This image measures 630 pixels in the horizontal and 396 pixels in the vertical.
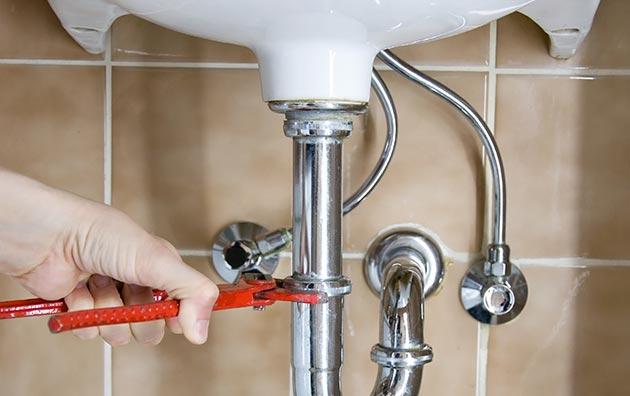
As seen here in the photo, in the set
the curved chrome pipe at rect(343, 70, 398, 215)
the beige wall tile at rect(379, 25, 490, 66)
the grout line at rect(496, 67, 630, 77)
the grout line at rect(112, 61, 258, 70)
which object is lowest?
the curved chrome pipe at rect(343, 70, 398, 215)

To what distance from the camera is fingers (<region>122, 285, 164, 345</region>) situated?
706 millimetres

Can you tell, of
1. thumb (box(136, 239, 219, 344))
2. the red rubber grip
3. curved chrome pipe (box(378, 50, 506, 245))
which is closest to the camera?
the red rubber grip

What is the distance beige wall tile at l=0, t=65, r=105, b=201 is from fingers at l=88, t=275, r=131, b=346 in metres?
0.35

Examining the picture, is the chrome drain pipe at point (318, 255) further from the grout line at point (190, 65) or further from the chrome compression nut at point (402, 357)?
the grout line at point (190, 65)

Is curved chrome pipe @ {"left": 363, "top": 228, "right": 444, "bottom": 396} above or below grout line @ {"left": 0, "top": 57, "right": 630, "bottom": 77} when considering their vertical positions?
below

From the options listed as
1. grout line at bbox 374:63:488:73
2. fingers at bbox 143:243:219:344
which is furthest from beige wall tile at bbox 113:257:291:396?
fingers at bbox 143:243:219:344

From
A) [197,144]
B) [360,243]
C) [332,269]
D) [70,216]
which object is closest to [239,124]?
[197,144]

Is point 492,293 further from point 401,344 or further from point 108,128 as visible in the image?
point 108,128

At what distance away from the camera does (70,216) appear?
64 centimetres

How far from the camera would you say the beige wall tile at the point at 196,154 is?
40.4 inches

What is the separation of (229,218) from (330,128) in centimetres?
31

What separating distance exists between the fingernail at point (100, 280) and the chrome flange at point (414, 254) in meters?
0.38

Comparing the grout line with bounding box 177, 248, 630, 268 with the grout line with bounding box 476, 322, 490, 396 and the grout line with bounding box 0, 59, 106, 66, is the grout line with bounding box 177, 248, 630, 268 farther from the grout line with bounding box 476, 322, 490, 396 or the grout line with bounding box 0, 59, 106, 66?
the grout line with bounding box 0, 59, 106, 66

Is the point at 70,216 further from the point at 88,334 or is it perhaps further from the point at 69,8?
the point at 69,8
